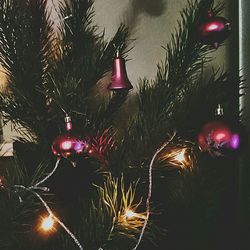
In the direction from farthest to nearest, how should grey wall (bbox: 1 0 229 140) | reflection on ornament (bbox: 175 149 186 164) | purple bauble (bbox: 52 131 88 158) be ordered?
grey wall (bbox: 1 0 229 140) → reflection on ornament (bbox: 175 149 186 164) → purple bauble (bbox: 52 131 88 158)

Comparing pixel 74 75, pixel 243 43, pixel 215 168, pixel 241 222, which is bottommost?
pixel 241 222

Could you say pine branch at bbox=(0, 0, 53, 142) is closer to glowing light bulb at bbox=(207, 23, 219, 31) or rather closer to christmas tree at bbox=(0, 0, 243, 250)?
christmas tree at bbox=(0, 0, 243, 250)

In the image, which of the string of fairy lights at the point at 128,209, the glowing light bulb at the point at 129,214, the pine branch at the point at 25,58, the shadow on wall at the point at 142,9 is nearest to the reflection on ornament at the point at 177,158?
the string of fairy lights at the point at 128,209

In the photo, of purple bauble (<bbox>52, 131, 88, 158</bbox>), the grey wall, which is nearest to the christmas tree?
purple bauble (<bbox>52, 131, 88, 158</bbox>)

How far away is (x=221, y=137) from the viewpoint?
17.6 inches

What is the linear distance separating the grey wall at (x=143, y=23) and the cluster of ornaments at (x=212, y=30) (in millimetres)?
226

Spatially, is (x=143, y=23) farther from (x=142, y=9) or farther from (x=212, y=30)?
(x=212, y=30)

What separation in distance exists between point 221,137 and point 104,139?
190 millimetres

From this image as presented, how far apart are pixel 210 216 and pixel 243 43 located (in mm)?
367

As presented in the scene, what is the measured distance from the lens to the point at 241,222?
67cm

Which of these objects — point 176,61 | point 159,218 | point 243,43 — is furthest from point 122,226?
point 243,43

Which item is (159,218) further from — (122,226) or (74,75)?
(74,75)

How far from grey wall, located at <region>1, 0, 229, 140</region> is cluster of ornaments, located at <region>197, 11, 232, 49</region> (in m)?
0.23

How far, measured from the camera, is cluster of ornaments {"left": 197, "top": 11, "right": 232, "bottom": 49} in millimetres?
455
